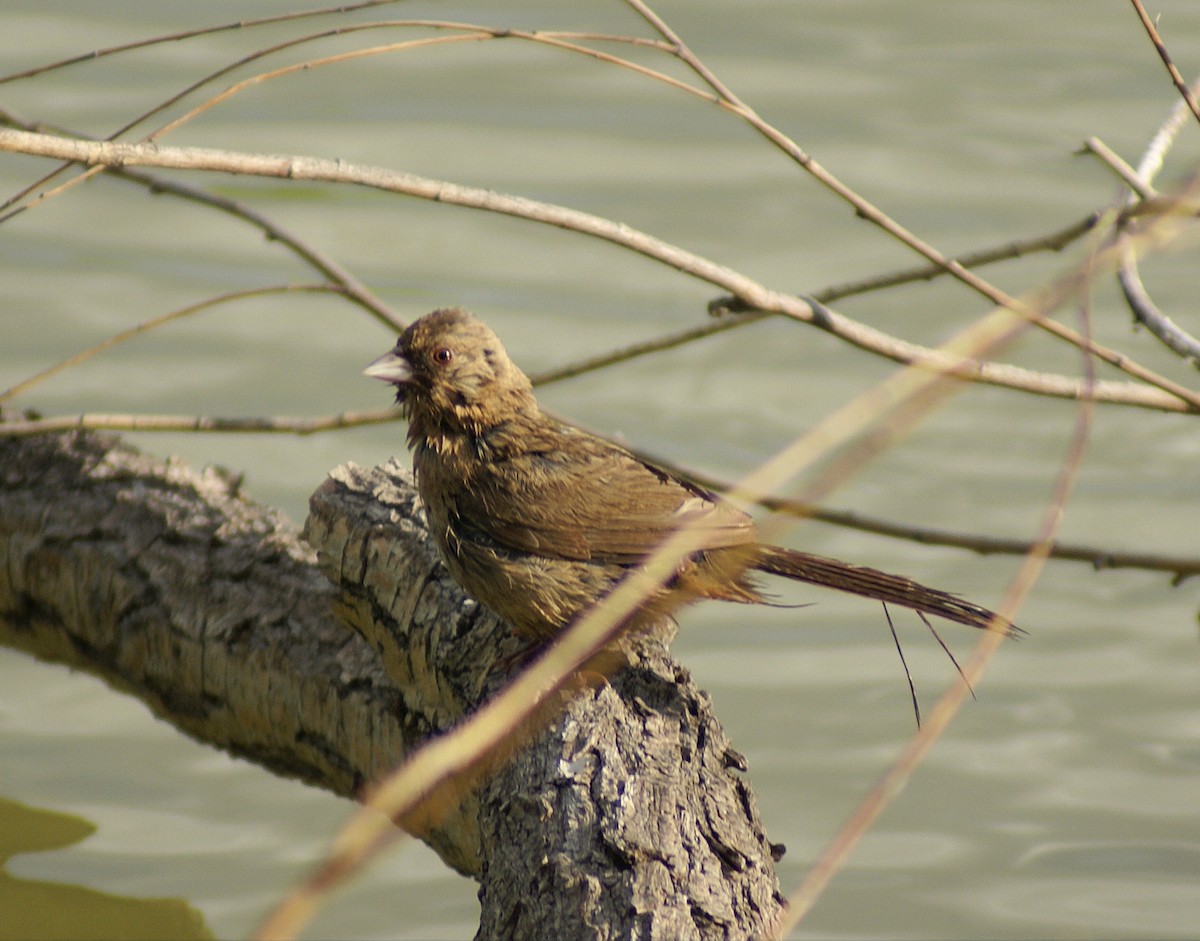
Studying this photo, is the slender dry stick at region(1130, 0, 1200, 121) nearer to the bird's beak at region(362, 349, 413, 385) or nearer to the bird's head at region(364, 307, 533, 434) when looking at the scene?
the bird's head at region(364, 307, 533, 434)

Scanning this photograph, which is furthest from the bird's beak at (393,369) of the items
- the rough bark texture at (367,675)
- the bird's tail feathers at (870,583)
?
the bird's tail feathers at (870,583)

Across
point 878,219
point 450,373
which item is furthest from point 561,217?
point 450,373

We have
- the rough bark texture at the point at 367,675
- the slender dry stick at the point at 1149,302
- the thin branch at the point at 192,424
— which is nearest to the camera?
the rough bark texture at the point at 367,675

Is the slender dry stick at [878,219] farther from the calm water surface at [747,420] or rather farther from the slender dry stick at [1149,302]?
the calm water surface at [747,420]

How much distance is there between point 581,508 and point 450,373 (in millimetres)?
470

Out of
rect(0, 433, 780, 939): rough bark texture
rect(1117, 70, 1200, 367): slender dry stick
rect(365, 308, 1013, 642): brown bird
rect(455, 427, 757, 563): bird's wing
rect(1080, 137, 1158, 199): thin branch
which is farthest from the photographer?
rect(455, 427, 757, 563): bird's wing

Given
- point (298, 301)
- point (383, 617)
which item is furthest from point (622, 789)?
point (298, 301)

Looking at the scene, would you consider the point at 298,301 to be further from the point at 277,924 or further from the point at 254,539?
the point at 277,924

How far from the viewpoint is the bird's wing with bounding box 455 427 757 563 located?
10.6 ft

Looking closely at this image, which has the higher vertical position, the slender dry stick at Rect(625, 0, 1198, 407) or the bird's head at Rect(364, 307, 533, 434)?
the bird's head at Rect(364, 307, 533, 434)

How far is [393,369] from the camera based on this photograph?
3412mm

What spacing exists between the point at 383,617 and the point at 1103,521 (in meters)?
3.47

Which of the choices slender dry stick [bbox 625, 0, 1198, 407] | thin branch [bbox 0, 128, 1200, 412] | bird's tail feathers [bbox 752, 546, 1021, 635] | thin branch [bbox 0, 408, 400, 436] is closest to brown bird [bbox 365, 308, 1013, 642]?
bird's tail feathers [bbox 752, 546, 1021, 635]

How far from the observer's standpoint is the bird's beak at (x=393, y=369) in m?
3.38
